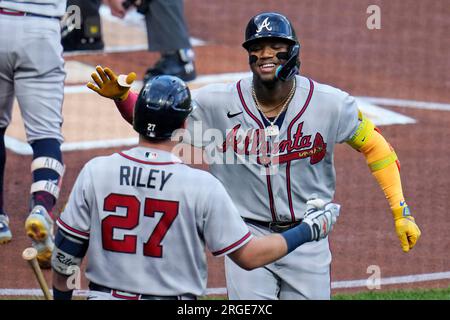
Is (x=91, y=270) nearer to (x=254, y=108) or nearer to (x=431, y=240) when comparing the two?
(x=254, y=108)

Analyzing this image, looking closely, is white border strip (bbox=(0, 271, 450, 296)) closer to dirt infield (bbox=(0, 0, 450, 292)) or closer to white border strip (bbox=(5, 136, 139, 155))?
dirt infield (bbox=(0, 0, 450, 292))

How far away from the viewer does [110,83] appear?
5.57 m

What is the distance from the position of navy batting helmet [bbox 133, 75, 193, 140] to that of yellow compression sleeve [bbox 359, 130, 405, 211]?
1.40 m

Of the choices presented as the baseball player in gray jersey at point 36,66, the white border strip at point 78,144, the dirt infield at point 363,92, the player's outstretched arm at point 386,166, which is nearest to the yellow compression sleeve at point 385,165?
the player's outstretched arm at point 386,166

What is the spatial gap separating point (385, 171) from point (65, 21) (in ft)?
24.3

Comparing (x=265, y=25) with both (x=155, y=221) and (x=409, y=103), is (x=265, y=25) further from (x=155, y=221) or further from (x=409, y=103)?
(x=409, y=103)

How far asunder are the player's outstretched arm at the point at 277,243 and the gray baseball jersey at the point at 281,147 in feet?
2.43

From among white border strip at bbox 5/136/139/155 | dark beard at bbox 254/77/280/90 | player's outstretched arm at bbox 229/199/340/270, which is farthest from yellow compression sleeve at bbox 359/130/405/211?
white border strip at bbox 5/136/139/155

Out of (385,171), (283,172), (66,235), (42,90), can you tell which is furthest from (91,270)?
(42,90)

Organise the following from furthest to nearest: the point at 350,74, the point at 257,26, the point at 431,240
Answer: the point at 350,74 < the point at 431,240 < the point at 257,26

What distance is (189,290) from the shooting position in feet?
14.7

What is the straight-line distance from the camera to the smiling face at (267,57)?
17.8 ft

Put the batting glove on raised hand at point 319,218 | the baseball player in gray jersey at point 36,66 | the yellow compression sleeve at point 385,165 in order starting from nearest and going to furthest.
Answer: the batting glove on raised hand at point 319,218
the yellow compression sleeve at point 385,165
the baseball player in gray jersey at point 36,66

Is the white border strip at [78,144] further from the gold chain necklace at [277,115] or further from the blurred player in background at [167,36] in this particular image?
the gold chain necklace at [277,115]
